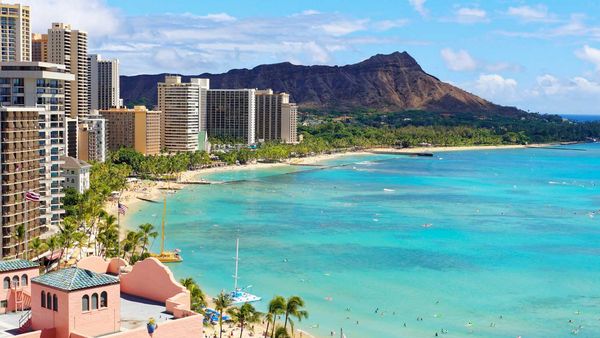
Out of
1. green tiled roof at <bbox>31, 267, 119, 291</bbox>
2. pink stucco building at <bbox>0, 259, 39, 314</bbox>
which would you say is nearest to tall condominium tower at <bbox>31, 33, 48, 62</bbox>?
pink stucco building at <bbox>0, 259, 39, 314</bbox>

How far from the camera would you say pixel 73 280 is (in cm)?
1973

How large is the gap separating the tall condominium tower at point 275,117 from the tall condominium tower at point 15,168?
14809 cm

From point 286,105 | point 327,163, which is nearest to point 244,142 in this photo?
point 286,105

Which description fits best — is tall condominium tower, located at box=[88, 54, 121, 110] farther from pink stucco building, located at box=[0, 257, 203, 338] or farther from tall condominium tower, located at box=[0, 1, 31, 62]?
pink stucco building, located at box=[0, 257, 203, 338]

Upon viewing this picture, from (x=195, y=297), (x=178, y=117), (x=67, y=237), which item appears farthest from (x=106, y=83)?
(x=195, y=297)

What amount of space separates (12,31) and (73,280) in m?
89.3

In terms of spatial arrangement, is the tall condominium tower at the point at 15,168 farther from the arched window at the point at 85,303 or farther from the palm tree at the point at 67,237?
the arched window at the point at 85,303

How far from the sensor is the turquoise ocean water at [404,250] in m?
48.0

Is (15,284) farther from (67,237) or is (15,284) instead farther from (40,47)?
(40,47)

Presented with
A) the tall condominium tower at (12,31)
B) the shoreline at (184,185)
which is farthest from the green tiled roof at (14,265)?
the tall condominium tower at (12,31)

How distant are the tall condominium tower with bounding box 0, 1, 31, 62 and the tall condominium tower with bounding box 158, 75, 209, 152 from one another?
55.9 m

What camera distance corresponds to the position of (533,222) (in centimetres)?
8606

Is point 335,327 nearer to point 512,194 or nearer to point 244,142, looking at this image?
point 512,194

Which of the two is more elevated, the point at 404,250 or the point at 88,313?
the point at 88,313
